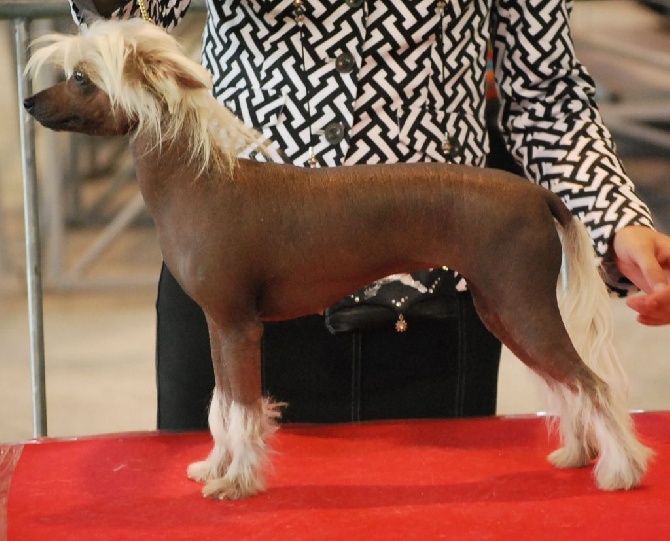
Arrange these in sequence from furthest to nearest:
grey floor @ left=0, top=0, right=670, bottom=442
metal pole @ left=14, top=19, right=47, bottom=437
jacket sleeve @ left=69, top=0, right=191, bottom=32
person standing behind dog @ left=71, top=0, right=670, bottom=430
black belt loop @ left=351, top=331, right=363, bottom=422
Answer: grey floor @ left=0, top=0, right=670, bottom=442, metal pole @ left=14, top=19, right=47, bottom=437, black belt loop @ left=351, top=331, right=363, bottom=422, person standing behind dog @ left=71, top=0, right=670, bottom=430, jacket sleeve @ left=69, top=0, right=191, bottom=32

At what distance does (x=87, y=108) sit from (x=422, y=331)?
20.8 inches

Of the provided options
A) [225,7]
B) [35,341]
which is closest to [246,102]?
[225,7]

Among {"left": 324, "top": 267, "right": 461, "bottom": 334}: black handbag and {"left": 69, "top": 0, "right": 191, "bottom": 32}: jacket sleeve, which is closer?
{"left": 69, "top": 0, "right": 191, "bottom": 32}: jacket sleeve

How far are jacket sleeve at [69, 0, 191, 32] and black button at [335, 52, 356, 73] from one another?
16 centimetres

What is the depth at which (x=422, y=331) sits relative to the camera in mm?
1108

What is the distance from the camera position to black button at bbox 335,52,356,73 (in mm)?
937

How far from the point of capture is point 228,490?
0.79 m

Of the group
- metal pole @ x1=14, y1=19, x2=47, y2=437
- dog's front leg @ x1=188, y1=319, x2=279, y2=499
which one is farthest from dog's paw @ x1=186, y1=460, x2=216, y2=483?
metal pole @ x1=14, y1=19, x2=47, y2=437

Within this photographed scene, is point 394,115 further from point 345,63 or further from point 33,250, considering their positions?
point 33,250

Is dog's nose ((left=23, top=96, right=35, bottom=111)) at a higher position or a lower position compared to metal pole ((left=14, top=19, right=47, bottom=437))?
higher

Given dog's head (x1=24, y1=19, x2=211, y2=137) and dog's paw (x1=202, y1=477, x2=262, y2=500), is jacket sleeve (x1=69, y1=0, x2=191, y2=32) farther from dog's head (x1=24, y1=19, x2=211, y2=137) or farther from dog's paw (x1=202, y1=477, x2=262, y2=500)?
dog's paw (x1=202, y1=477, x2=262, y2=500)

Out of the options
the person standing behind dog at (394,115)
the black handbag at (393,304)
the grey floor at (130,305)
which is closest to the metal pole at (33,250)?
the person standing behind dog at (394,115)

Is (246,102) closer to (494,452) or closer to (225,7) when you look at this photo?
(225,7)

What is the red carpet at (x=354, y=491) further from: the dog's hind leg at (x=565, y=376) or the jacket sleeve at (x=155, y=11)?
the jacket sleeve at (x=155, y=11)
